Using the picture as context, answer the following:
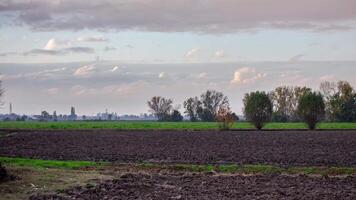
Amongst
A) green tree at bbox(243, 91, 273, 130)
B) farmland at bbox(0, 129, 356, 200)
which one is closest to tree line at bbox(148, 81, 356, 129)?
green tree at bbox(243, 91, 273, 130)

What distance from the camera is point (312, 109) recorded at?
101 m

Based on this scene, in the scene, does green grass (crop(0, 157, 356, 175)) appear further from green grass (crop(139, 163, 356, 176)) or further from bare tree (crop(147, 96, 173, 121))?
bare tree (crop(147, 96, 173, 121))

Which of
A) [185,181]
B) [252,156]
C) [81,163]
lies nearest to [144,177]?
[185,181]

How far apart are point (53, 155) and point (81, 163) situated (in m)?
8.11

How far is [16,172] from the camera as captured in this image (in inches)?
1033

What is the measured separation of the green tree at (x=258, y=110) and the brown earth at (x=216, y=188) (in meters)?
75.7

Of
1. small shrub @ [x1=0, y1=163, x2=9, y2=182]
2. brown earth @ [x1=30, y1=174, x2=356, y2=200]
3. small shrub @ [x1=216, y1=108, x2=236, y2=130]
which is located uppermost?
small shrub @ [x1=216, y1=108, x2=236, y2=130]

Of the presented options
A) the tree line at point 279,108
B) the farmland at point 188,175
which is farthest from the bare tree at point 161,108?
the farmland at point 188,175

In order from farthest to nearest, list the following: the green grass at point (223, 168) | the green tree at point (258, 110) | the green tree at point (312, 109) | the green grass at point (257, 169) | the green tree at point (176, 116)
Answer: the green tree at point (176, 116), the green tree at point (258, 110), the green tree at point (312, 109), the green grass at point (223, 168), the green grass at point (257, 169)

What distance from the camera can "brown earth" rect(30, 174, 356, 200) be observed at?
21250 millimetres

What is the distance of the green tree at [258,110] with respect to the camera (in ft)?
340

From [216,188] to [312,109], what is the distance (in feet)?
265

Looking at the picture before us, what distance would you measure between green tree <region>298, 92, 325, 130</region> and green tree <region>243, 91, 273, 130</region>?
19.5 ft

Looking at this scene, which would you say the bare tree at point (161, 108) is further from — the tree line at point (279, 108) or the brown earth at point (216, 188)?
the brown earth at point (216, 188)
